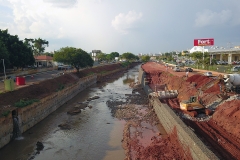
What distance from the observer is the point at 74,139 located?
21828mm

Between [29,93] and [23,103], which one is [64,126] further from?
[29,93]

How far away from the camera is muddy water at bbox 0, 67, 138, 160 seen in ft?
60.8

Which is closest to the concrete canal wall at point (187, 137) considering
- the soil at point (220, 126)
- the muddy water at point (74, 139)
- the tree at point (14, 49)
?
the soil at point (220, 126)

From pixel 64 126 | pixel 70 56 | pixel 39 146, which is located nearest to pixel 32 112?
pixel 64 126

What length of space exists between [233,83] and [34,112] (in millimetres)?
23927

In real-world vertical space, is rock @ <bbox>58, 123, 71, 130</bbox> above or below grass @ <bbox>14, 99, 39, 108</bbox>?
below

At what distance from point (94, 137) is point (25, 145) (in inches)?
258

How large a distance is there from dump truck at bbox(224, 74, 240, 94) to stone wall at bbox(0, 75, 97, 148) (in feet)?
76.2

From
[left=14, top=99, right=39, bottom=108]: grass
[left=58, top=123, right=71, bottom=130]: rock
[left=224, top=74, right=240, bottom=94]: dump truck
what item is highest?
[left=224, top=74, right=240, bottom=94]: dump truck

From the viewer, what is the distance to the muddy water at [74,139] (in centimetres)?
1853

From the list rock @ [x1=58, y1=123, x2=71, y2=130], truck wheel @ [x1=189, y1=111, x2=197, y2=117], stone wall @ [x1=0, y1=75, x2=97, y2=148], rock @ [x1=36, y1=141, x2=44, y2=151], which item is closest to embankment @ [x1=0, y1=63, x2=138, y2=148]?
stone wall @ [x1=0, y1=75, x2=97, y2=148]

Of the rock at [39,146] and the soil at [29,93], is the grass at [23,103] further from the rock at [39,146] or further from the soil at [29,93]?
the rock at [39,146]

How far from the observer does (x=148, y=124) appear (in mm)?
25359

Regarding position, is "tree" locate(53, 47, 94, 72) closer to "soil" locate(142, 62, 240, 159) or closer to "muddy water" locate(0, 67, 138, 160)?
"muddy water" locate(0, 67, 138, 160)
